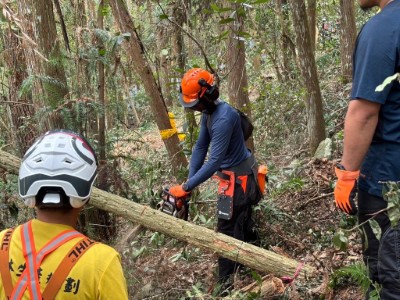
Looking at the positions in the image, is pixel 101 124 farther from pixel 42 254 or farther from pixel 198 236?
pixel 42 254

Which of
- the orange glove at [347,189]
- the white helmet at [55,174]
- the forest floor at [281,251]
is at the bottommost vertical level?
the forest floor at [281,251]

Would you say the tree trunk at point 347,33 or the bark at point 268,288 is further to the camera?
the tree trunk at point 347,33

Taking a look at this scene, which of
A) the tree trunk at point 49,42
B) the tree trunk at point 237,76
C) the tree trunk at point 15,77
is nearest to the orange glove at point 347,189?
the tree trunk at point 49,42

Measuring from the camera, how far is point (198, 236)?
422cm

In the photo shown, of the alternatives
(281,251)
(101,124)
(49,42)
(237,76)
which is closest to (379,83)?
(281,251)

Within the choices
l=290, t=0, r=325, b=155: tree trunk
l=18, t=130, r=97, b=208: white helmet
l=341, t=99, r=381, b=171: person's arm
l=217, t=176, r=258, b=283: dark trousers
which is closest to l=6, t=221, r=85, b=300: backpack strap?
l=18, t=130, r=97, b=208: white helmet

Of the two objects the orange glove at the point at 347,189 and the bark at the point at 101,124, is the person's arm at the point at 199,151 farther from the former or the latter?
the orange glove at the point at 347,189

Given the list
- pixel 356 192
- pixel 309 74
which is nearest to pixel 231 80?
pixel 309 74

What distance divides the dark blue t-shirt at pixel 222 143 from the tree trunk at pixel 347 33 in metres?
6.94

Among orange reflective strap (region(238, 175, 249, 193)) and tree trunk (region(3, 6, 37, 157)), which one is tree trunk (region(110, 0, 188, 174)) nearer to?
tree trunk (region(3, 6, 37, 157))

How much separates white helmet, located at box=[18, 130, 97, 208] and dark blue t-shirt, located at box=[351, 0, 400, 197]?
5.01 ft

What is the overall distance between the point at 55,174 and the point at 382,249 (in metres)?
1.79

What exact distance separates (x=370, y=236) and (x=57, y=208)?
184 cm

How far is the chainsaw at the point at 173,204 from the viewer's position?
459 centimetres
